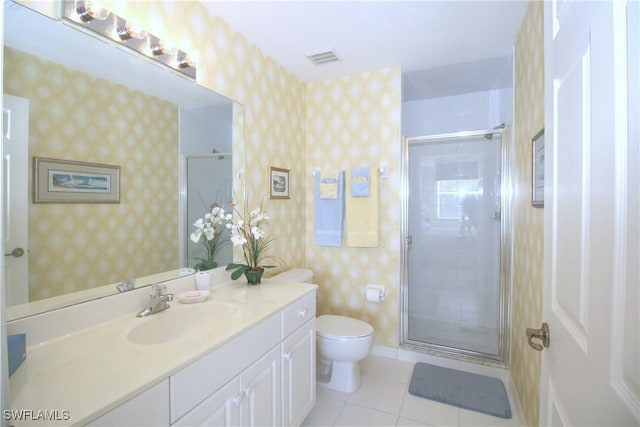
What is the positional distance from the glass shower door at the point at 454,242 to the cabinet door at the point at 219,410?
1.94m

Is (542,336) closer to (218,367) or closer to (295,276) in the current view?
(218,367)

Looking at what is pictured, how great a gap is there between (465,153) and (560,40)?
2.08m

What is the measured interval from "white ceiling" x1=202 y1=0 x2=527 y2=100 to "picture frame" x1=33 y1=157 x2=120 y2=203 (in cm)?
116

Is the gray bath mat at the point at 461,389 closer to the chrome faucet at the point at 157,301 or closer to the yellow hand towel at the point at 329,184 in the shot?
the yellow hand towel at the point at 329,184

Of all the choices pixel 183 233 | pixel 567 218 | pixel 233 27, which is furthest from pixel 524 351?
pixel 233 27

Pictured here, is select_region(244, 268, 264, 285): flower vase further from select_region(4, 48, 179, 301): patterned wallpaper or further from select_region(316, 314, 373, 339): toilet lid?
select_region(316, 314, 373, 339): toilet lid

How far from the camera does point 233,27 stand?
77.0 inches

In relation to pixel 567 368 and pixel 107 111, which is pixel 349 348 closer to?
pixel 567 368

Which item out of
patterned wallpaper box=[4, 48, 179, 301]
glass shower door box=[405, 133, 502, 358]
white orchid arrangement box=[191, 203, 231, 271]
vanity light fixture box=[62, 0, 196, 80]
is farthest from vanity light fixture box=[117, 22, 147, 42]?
glass shower door box=[405, 133, 502, 358]

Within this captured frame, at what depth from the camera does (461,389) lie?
2.13m

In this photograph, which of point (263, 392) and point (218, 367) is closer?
point (218, 367)

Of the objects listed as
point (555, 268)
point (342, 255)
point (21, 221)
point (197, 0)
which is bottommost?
point (342, 255)

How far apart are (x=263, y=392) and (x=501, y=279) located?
2158 mm
